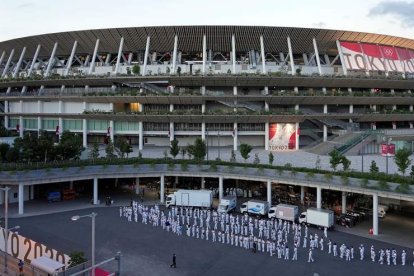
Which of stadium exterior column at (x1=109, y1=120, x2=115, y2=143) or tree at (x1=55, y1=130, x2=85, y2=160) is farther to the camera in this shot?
stadium exterior column at (x1=109, y1=120, x2=115, y2=143)

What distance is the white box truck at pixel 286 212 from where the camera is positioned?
41.2 metres

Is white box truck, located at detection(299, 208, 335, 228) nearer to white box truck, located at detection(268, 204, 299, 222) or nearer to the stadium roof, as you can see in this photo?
white box truck, located at detection(268, 204, 299, 222)

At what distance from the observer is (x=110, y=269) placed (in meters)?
28.2

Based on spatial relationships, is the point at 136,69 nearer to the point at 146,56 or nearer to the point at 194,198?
the point at 146,56

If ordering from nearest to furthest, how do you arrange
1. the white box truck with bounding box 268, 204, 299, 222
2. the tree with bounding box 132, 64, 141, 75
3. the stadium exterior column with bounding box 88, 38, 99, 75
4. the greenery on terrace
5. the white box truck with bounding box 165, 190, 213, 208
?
the white box truck with bounding box 268, 204, 299, 222
the greenery on terrace
the white box truck with bounding box 165, 190, 213, 208
the tree with bounding box 132, 64, 141, 75
the stadium exterior column with bounding box 88, 38, 99, 75

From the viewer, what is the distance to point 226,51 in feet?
269

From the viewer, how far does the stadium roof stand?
75.2 m

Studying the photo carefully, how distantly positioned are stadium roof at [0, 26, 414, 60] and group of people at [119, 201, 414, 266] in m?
41.3

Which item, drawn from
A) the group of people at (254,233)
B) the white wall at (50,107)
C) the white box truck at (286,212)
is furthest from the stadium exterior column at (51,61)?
the white box truck at (286,212)

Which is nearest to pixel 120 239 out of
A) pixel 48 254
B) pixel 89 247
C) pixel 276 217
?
pixel 89 247

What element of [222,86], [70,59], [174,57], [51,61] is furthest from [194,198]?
[51,61]

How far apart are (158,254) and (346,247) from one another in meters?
16.1

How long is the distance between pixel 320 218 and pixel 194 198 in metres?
14.8

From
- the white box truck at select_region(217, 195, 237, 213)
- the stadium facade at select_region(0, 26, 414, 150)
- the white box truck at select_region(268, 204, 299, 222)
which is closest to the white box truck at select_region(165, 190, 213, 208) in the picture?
the white box truck at select_region(217, 195, 237, 213)
